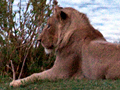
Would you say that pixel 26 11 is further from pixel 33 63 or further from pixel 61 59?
pixel 61 59

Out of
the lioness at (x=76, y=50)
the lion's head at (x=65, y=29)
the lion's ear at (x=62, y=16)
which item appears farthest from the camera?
the lion's ear at (x=62, y=16)

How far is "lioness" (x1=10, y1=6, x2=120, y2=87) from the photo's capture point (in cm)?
429

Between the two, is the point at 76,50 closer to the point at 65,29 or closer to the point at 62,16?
the point at 65,29

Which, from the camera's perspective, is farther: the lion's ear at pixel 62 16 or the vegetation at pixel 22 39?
the vegetation at pixel 22 39

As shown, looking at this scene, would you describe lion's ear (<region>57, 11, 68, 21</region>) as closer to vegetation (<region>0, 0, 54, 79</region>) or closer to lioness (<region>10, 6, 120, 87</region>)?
lioness (<region>10, 6, 120, 87</region>)

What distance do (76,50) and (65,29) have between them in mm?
610

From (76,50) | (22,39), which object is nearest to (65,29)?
(76,50)

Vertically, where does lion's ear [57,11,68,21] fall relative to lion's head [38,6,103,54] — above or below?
above

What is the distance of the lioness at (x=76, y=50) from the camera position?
429 centimetres

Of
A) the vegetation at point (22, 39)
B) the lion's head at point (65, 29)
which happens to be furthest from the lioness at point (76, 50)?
the vegetation at point (22, 39)

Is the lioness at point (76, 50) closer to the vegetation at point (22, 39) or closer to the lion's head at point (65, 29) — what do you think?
the lion's head at point (65, 29)

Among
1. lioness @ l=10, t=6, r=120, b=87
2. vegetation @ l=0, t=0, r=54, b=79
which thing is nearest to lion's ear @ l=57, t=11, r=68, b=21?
lioness @ l=10, t=6, r=120, b=87

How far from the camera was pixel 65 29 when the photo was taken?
5062mm

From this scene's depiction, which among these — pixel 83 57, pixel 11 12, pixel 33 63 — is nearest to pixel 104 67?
pixel 83 57
